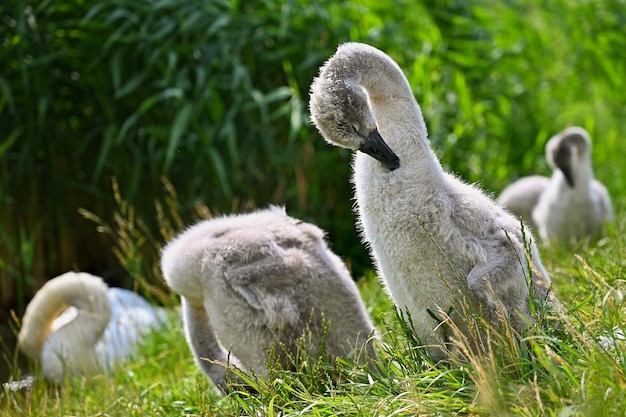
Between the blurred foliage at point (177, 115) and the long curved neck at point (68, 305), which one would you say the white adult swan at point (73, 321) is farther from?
the blurred foliage at point (177, 115)

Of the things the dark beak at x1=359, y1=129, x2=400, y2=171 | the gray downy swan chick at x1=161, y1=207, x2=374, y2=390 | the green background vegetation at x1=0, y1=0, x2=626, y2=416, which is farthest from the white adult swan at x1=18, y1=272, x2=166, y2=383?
the dark beak at x1=359, y1=129, x2=400, y2=171

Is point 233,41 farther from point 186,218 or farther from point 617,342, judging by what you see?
point 617,342

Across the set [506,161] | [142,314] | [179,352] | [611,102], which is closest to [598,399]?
[179,352]

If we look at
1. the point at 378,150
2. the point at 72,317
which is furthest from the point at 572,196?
the point at 378,150

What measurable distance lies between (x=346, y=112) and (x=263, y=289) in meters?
1.13

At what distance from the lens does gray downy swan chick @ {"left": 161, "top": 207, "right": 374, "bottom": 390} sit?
4.68 m

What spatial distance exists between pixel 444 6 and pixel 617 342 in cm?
675

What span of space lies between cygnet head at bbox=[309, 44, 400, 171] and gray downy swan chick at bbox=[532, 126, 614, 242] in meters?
4.24

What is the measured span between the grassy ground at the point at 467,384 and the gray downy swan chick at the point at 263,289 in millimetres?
254

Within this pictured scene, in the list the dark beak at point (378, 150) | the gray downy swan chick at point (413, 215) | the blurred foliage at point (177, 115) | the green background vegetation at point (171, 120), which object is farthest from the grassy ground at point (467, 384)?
the blurred foliage at point (177, 115)

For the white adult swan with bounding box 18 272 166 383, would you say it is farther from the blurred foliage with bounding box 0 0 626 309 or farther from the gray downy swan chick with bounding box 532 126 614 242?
the gray downy swan chick with bounding box 532 126 614 242

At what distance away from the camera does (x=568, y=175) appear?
26.1 ft

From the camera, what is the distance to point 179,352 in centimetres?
648

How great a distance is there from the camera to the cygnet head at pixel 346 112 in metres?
3.90
